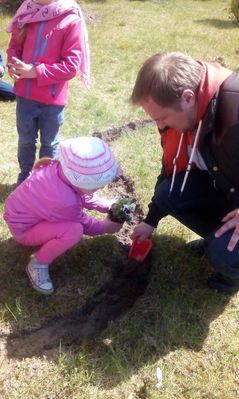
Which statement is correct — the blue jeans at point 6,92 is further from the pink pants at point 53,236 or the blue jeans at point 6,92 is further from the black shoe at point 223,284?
the black shoe at point 223,284

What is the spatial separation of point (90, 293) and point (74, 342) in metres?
0.30

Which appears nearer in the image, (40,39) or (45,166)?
(45,166)

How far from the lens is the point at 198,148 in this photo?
217 cm

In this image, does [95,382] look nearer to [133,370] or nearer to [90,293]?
[133,370]

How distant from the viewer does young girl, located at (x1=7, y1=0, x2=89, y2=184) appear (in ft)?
8.49

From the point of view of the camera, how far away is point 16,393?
1.92m

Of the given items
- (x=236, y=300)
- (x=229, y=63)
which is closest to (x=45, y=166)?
(x=236, y=300)

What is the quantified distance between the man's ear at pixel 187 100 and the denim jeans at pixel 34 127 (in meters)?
1.12

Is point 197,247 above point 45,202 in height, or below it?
below

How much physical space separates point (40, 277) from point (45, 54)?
1308 mm

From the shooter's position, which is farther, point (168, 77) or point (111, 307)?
point (111, 307)

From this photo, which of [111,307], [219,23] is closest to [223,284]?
[111,307]

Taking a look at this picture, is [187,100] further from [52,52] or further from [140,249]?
[52,52]

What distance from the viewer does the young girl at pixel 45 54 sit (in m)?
2.59
